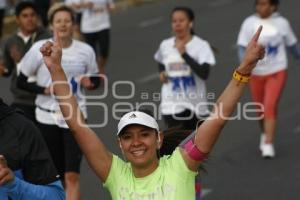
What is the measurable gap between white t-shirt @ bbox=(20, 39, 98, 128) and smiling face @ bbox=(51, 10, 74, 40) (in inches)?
5.5

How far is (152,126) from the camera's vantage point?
17.7ft

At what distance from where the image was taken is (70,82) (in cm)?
860

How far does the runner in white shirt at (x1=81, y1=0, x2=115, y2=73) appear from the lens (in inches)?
589

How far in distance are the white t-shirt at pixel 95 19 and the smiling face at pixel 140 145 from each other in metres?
9.65

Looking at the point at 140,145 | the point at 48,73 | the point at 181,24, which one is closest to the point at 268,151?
the point at 181,24

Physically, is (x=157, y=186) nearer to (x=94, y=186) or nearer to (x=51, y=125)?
(x=51, y=125)

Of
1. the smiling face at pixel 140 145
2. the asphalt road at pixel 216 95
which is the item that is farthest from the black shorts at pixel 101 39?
the smiling face at pixel 140 145

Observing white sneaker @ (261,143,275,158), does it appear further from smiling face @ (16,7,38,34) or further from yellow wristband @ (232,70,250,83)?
yellow wristband @ (232,70,250,83)

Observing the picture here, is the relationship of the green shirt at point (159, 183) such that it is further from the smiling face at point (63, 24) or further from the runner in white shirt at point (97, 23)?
the runner in white shirt at point (97, 23)

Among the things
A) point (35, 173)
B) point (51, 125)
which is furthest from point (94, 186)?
point (35, 173)

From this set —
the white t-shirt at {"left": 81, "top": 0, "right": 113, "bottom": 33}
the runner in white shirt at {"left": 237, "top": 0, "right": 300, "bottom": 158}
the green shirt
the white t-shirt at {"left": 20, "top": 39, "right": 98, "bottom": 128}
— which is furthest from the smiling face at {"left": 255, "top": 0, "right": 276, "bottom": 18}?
the green shirt

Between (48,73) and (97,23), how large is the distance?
6.37 metres

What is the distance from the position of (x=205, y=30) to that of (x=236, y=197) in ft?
31.5

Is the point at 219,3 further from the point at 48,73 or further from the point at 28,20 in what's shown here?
the point at 48,73
